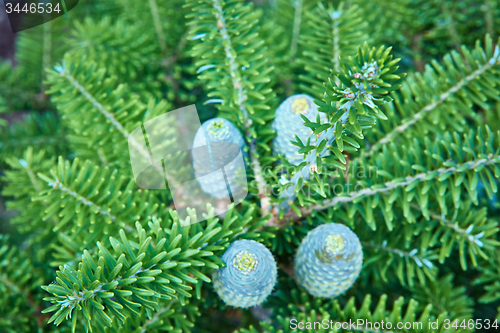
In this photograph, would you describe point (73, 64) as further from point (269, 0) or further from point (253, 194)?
point (269, 0)

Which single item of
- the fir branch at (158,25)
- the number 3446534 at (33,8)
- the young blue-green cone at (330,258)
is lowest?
the young blue-green cone at (330,258)

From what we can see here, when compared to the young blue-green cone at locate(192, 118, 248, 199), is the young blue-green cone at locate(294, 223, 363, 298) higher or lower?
lower

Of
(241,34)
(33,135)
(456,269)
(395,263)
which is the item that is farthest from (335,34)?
(33,135)

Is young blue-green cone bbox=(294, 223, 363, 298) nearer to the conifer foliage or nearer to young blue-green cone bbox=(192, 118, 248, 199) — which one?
the conifer foliage

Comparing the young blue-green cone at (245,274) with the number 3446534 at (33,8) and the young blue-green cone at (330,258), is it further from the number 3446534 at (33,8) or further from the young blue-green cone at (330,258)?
the number 3446534 at (33,8)

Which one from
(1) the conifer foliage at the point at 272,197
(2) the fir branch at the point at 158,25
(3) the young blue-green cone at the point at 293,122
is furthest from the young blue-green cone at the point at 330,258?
(2) the fir branch at the point at 158,25

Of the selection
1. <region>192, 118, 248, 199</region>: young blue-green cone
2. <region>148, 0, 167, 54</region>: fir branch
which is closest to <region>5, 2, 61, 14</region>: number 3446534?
<region>148, 0, 167, 54</region>: fir branch

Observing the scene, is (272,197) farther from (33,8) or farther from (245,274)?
(33,8)
